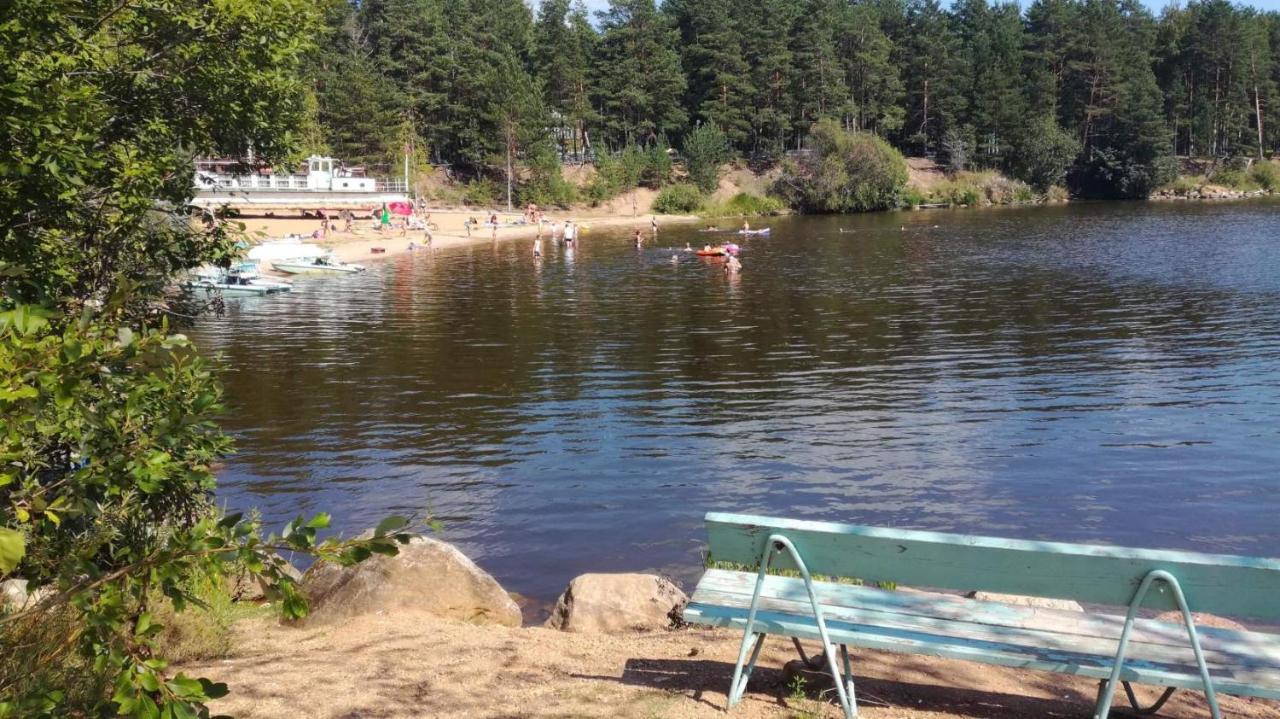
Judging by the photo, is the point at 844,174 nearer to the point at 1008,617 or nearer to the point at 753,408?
the point at 753,408

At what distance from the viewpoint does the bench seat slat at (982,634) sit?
198 inches

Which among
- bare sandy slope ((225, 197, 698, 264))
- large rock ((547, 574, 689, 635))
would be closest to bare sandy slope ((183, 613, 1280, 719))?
large rock ((547, 574, 689, 635))

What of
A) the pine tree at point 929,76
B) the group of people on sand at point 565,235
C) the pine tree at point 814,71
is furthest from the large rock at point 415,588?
the pine tree at point 929,76

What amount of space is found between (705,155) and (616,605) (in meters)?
89.5

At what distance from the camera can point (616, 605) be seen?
337 inches

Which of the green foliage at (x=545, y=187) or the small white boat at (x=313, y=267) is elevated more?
the green foliage at (x=545, y=187)

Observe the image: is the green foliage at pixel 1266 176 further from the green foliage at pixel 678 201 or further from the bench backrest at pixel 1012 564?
the bench backrest at pixel 1012 564

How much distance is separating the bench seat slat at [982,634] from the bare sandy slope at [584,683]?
0.48 m

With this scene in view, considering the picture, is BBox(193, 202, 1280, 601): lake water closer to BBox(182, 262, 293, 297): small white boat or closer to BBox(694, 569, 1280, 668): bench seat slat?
BBox(182, 262, 293, 297): small white boat

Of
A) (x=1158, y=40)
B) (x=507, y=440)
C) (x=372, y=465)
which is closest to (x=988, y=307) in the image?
(x=507, y=440)

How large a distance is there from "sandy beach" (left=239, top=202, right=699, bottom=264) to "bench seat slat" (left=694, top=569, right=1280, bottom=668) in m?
49.7

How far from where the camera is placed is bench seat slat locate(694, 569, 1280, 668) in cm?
523

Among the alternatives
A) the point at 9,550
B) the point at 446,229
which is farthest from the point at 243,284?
the point at 9,550

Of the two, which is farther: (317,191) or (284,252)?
(317,191)
